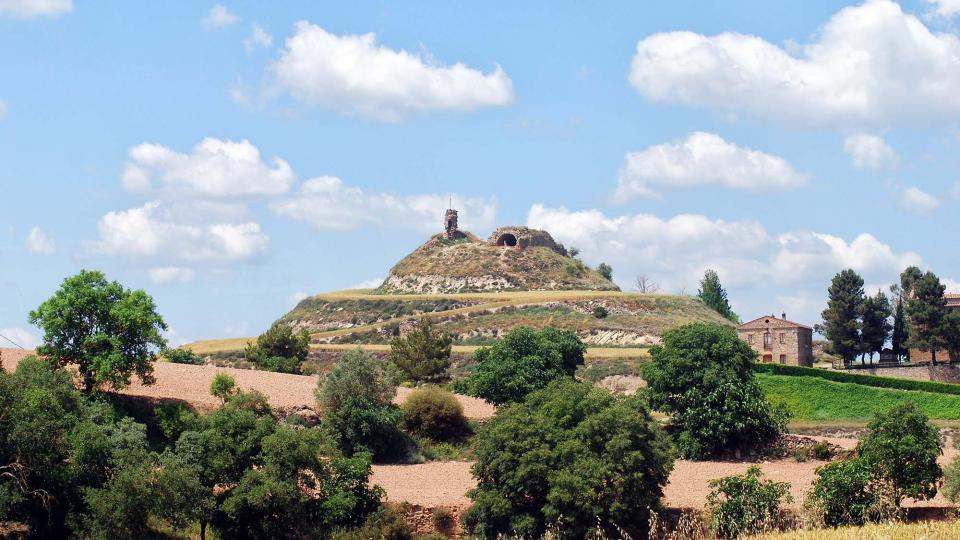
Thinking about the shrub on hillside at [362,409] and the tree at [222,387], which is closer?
the shrub on hillside at [362,409]

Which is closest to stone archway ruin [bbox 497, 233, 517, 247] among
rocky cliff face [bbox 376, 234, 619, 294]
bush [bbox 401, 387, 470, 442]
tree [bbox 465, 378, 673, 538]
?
rocky cliff face [bbox 376, 234, 619, 294]

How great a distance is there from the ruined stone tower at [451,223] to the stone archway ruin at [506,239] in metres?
6.33

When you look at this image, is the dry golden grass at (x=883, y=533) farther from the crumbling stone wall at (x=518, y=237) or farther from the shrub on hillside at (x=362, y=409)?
the crumbling stone wall at (x=518, y=237)

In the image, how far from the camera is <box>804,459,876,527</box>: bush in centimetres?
3859

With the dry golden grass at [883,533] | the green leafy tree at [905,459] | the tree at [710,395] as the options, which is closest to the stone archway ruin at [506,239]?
the tree at [710,395]

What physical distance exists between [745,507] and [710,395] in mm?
16666

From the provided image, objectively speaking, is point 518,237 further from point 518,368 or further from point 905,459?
point 905,459

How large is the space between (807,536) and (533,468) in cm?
982

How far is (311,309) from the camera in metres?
124

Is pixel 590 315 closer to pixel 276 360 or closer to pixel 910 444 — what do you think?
pixel 276 360

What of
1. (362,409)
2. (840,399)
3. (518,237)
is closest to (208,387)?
(362,409)

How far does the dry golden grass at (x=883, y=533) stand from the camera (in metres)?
29.5

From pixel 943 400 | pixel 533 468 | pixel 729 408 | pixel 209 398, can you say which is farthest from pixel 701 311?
pixel 533 468

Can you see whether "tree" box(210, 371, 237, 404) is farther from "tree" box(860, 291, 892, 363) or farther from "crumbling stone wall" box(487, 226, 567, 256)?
"crumbling stone wall" box(487, 226, 567, 256)
